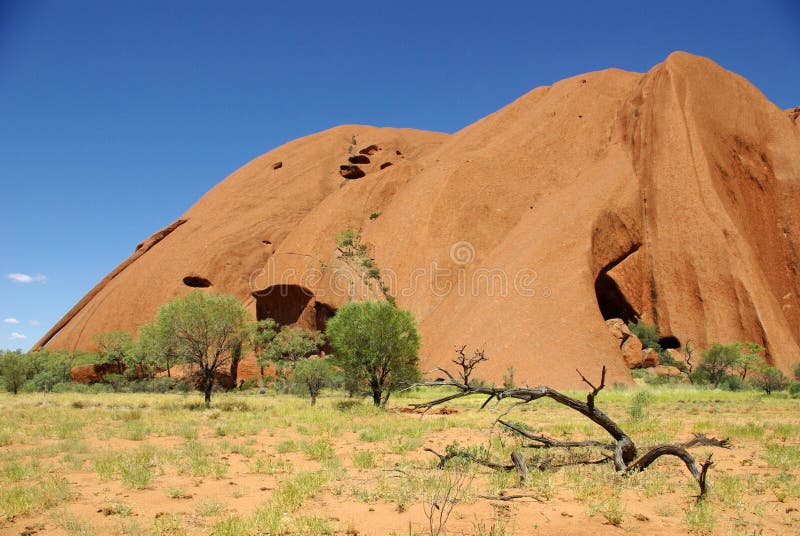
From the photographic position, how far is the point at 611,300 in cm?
4159

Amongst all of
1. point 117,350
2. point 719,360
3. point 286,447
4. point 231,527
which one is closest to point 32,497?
point 231,527

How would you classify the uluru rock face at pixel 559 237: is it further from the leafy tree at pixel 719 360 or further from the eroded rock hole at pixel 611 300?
the leafy tree at pixel 719 360

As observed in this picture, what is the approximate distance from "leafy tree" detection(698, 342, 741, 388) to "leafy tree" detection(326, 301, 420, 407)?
71.3 feet

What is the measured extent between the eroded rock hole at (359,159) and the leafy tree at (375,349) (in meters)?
44.8

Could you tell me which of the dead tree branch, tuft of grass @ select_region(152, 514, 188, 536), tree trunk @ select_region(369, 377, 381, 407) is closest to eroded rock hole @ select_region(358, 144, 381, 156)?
tree trunk @ select_region(369, 377, 381, 407)

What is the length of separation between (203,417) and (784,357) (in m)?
38.2

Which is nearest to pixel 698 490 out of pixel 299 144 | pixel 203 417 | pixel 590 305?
pixel 203 417

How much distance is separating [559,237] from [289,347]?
74.5 feet

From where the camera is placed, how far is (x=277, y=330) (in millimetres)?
47531

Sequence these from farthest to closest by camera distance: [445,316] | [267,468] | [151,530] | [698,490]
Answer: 1. [445,316]
2. [267,468]
3. [698,490]
4. [151,530]

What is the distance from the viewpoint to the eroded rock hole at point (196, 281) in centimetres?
5344

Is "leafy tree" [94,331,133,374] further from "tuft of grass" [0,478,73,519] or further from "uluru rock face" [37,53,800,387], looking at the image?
"tuft of grass" [0,478,73,519]

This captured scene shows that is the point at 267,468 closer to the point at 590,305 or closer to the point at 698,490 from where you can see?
the point at 698,490

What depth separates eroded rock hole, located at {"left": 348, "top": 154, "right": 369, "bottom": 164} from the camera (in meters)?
64.7
